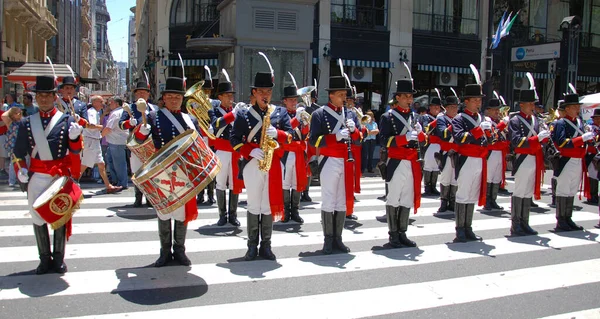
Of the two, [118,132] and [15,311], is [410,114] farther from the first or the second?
[118,132]

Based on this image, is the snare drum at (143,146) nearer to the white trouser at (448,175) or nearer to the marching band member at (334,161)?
the marching band member at (334,161)

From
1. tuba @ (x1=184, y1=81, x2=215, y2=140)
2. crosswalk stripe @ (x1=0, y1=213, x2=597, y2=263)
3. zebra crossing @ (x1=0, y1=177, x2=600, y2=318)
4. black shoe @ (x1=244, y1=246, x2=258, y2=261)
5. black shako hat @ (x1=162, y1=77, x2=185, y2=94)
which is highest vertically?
black shako hat @ (x1=162, y1=77, x2=185, y2=94)

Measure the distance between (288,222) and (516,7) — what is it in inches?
924

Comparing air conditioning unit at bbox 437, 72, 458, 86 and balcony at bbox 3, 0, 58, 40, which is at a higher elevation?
balcony at bbox 3, 0, 58, 40

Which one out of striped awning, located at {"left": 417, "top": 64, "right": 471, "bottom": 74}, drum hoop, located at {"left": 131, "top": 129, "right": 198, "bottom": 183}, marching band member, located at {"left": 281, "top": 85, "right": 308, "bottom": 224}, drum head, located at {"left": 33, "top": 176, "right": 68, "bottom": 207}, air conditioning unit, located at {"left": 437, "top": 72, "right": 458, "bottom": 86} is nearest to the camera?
drum hoop, located at {"left": 131, "top": 129, "right": 198, "bottom": 183}

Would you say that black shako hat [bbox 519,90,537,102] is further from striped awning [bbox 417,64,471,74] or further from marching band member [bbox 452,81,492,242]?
striped awning [bbox 417,64,471,74]

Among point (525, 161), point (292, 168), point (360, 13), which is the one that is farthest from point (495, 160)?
point (360, 13)

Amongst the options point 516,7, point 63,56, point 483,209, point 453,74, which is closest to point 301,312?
point 483,209

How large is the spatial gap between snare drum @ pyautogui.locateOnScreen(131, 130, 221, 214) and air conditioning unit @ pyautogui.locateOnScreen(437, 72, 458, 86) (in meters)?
22.5

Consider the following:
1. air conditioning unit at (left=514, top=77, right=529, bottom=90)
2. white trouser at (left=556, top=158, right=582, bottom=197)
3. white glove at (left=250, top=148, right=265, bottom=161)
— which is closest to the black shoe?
white glove at (left=250, top=148, right=265, bottom=161)

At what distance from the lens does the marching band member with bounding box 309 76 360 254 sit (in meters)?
7.02

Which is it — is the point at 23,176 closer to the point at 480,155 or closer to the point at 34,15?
the point at 480,155

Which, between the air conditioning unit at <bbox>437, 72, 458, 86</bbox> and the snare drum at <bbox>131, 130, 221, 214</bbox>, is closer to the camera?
the snare drum at <bbox>131, 130, 221, 214</bbox>

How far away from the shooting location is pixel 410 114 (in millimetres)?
7562
